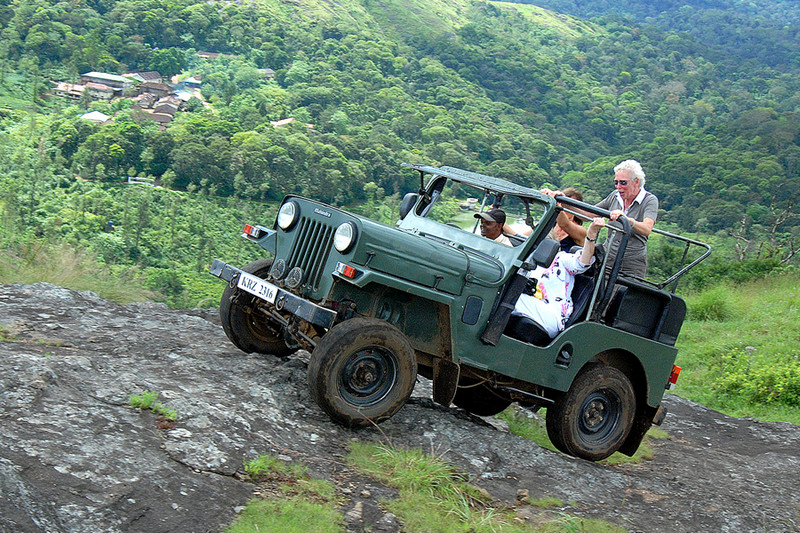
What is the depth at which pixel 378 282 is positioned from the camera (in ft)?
17.5

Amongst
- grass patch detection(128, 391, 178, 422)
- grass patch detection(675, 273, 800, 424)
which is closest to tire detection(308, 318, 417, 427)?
grass patch detection(128, 391, 178, 422)

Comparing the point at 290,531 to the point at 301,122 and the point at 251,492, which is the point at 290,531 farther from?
the point at 301,122

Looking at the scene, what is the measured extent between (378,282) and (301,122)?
74.0 metres

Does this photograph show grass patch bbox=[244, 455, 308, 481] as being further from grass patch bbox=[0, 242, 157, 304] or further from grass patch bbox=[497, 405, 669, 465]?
grass patch bbox=[0, 242, 157, 304]

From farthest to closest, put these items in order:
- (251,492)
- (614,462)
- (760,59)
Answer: (760,59)
(614,462)
(251,492)

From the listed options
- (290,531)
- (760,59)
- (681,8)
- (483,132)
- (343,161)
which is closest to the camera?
(290,531)

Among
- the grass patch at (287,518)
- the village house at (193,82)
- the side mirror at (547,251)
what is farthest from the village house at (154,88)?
the grass patch at (287,518)

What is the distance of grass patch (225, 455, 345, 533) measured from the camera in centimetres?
400

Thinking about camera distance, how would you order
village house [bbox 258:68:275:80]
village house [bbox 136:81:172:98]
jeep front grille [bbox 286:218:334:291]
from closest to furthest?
1. jeep front grille [bbox 286:218:334:291]
2. village house [bbox 136:81:172:98]
3. village house [bbox 258:68:275:80]

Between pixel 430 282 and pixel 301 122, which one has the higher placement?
pixel 301 122

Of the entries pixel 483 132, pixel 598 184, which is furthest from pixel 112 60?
pixel 598 184

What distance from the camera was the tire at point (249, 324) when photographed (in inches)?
252

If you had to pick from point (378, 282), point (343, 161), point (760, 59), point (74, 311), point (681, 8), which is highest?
point (681, 8)

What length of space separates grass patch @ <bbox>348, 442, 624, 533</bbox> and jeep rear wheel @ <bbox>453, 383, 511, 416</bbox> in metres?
1.90
